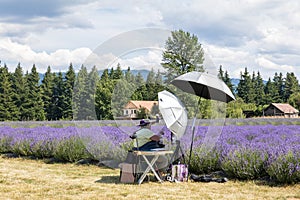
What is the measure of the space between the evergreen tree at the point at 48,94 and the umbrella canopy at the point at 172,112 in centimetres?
3434

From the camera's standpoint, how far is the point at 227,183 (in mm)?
6094

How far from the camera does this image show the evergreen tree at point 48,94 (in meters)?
39.4

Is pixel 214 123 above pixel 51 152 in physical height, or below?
above

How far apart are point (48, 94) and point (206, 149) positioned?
34821 mm

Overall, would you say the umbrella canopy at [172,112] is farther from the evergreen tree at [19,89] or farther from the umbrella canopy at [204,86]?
the evergreen tree at [19,89]

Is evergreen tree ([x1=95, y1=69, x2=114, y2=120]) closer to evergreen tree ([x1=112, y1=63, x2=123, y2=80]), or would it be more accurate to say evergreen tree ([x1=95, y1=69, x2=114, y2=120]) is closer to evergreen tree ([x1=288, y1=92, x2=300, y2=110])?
evergreen tree ([x1=112, y1=63, x2=123, y2=80])

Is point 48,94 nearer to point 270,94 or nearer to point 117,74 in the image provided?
point 270,94

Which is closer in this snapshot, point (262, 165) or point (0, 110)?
point (262, 165)

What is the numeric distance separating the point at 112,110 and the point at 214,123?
1.82 metres

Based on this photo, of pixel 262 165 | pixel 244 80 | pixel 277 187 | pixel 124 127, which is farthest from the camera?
pixel 244 80

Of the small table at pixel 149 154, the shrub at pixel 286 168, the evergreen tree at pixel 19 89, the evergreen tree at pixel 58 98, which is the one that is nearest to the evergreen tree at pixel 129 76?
the small table at pixel 149 154

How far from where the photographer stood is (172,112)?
6152 millimetres

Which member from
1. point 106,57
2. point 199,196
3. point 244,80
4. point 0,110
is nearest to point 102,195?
point 199,196

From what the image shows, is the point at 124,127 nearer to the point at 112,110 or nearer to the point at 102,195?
the point at 112,110
